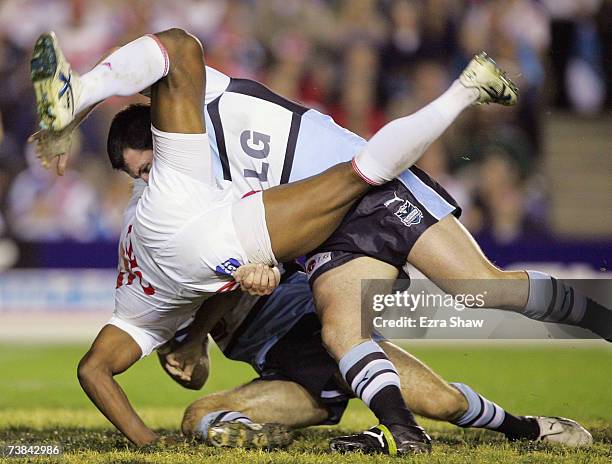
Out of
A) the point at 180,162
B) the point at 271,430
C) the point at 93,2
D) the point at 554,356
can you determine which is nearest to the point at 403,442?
the point at 271,430

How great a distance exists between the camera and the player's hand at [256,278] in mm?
4391

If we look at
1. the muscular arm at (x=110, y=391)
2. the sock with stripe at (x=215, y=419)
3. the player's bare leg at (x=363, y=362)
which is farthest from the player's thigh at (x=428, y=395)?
the muscular arm at (x=110, y=391)

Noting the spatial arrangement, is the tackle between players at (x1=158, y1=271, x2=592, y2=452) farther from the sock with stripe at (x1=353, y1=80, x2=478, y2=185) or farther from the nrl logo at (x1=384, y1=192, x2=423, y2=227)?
the sock with stripe at (x1=353, y1=80, x2=478, y2=185)

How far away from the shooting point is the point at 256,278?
14.4 feet

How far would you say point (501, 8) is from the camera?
38.5 feet

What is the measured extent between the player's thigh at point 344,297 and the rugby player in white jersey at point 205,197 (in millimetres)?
82

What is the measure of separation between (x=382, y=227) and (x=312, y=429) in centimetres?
137

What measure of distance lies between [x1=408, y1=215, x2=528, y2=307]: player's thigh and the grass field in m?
0.70

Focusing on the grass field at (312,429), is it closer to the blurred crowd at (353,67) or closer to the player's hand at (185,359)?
the player's hand at (185,359)

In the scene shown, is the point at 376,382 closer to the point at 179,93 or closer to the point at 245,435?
the point at 245,435

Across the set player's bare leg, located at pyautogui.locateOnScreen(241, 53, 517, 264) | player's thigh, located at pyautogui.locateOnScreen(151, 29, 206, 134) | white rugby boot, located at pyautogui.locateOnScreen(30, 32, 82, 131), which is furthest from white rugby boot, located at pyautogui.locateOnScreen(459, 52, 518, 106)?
white rugby boot, located at pyautogui.locateOnScreen(30, 32, 82, 131)

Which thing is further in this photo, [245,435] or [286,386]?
[286,386]

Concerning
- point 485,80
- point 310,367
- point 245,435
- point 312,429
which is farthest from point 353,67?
point 245,435

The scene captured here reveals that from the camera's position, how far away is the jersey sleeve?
4.43 metres
